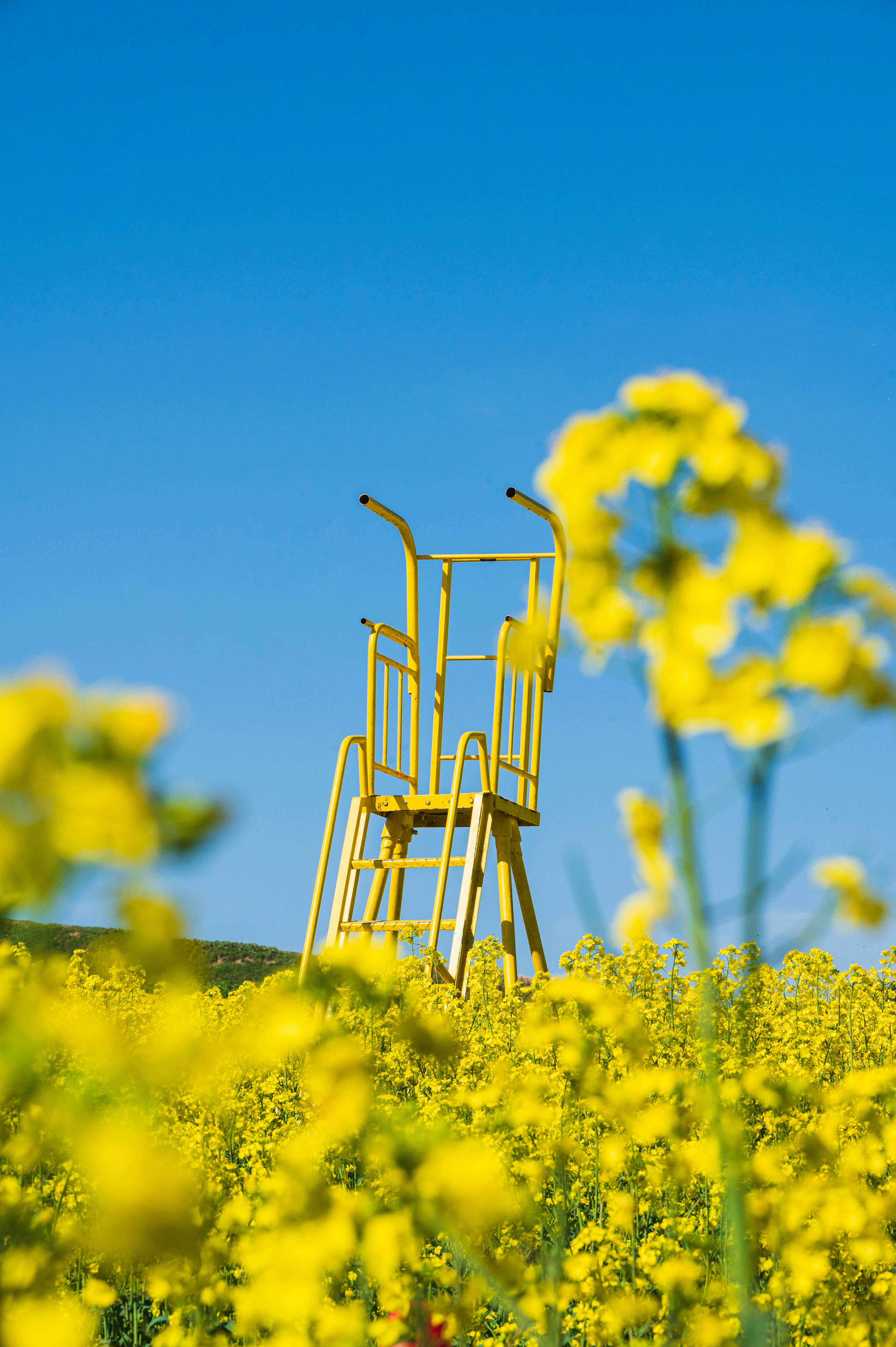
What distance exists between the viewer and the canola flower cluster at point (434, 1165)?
1.29 m

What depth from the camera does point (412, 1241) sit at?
1.49 m

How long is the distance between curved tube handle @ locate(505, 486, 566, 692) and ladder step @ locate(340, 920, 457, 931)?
1645 millimetres

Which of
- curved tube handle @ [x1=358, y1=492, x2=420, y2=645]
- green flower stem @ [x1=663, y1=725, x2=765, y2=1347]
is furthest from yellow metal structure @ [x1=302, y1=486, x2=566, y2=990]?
→ green flower stem @ [x1=663, y1=725, x2=765, y2=1347]

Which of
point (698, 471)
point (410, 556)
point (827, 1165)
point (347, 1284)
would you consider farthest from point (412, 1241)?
point (410, 556)

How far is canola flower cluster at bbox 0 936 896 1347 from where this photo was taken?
1.29m

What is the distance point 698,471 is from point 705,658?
231mm

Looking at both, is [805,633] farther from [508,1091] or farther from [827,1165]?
[508,1091]

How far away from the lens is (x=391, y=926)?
235 inches

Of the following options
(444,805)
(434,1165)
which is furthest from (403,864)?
(434,1165)

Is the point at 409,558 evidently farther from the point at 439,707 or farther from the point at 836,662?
the point at 836,662

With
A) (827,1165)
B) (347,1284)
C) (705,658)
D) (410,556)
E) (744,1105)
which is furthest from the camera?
(410,556)

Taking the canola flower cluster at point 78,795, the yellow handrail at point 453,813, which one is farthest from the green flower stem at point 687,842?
the yellow handrail at point 453,813

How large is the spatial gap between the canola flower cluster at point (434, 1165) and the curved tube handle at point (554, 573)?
214 centimetres

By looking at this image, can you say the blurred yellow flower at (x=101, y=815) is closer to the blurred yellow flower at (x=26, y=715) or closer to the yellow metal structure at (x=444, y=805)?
the blurred yellow flower at (x=26, y=715)
